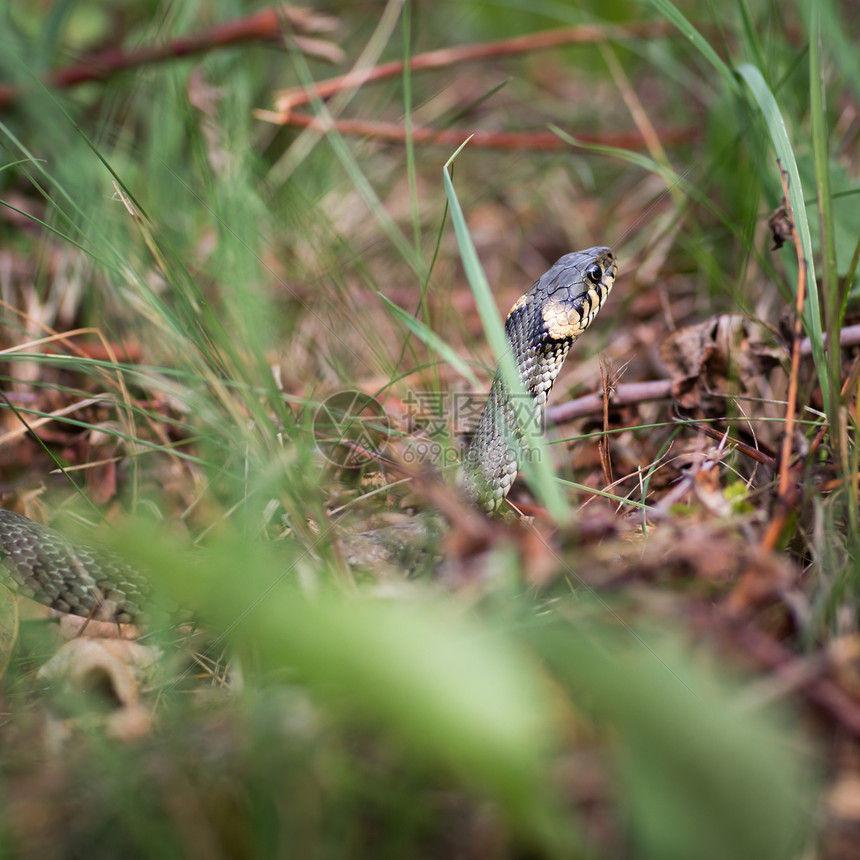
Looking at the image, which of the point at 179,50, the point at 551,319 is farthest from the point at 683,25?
the point at 179,50

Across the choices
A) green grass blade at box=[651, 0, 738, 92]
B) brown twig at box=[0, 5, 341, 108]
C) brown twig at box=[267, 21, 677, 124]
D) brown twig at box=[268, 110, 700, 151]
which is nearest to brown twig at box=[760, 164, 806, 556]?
green grass blade at box=[651, 0, 738, 92]

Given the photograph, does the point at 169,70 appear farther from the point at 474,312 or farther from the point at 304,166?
the point at 474,312

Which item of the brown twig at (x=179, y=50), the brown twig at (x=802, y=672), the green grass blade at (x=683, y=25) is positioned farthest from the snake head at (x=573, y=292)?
the brown twig at (x=802, y=672)

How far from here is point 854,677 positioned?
132 centimetres

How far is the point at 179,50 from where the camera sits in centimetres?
392

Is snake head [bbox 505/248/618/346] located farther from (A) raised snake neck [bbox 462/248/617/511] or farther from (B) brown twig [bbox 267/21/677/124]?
(B) brown twig [bbox 267/21/677/124]

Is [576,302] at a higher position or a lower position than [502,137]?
lower

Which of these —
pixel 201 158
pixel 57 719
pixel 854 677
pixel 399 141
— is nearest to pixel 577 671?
pixel 854 677

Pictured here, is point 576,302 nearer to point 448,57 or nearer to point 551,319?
point 551,319

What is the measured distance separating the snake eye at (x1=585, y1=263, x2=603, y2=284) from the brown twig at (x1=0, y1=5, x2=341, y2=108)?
2169mm

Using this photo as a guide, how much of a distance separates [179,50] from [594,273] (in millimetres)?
2707

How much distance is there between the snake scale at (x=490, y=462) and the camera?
104 inches

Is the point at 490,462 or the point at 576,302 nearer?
the point at 490,462

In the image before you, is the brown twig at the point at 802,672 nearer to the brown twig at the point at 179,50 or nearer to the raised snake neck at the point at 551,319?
the raised snake neck at the point at 551,319
